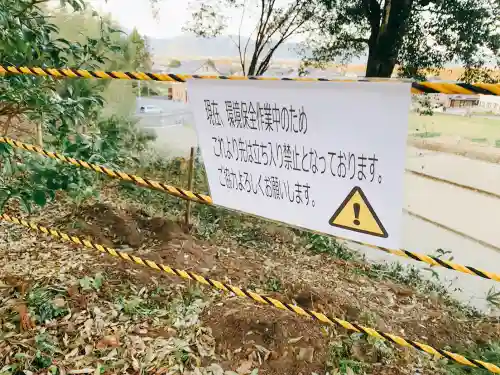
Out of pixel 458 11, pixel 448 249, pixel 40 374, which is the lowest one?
pixel 448 249

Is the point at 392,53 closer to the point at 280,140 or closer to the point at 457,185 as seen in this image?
the point at 457,185

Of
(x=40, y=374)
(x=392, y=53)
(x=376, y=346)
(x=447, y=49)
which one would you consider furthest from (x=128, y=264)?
(x=447, y=49)

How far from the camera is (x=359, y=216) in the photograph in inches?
50.4

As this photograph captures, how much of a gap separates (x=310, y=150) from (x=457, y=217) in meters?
3.11

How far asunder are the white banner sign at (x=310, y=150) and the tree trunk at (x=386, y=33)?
3.23m

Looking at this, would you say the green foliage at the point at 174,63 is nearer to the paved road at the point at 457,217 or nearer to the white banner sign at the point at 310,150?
the paved road at the point at 457,217

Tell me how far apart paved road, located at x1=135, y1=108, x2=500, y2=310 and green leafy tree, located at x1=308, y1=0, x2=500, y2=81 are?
914mm

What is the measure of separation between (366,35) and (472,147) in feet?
5.30

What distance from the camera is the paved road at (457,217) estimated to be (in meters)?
3.66

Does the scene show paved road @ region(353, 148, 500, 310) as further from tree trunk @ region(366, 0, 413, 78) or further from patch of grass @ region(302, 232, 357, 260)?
tree trunk @ region(366, 0, 413, 78)

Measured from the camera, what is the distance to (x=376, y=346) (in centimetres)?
228

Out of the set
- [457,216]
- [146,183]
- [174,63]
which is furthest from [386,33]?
[146,183]

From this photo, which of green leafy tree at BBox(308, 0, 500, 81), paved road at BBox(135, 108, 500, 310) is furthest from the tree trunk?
paved road at BBox(135, 108, 500, 310)

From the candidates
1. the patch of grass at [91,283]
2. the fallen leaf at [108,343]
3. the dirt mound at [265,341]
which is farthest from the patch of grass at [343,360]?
the patch of grass at [91,283]
